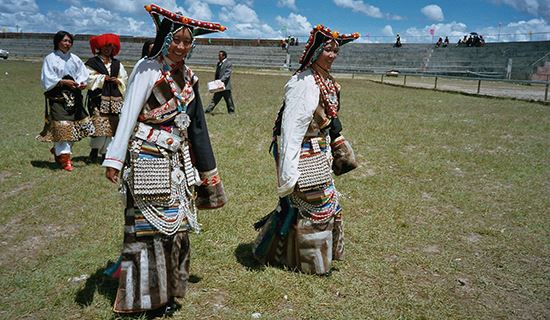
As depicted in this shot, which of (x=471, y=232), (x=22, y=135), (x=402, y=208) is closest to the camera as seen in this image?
(x=471, y=232)

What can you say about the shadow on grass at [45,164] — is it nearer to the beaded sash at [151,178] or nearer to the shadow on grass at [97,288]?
the shadow on grass at [97,288]

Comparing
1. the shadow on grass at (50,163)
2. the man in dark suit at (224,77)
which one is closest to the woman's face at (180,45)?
the shadow on grass at (50,163)

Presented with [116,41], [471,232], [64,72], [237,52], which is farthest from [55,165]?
[237,52]

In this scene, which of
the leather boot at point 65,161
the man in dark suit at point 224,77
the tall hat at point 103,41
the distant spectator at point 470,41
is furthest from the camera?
the distant spectator at point 470,41

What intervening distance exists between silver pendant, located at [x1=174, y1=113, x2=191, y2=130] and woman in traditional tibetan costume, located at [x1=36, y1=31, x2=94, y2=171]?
4.81 metres

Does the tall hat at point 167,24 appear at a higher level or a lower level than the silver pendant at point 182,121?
higher

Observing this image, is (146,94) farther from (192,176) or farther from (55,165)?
(55,165)

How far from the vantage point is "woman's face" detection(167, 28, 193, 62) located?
3.37 m

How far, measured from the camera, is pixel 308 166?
4094mm

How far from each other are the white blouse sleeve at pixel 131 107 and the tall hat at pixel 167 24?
0.15m

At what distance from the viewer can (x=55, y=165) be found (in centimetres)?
823

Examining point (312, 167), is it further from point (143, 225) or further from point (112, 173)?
point (112, 173)

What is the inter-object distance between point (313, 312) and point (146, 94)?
2200mm

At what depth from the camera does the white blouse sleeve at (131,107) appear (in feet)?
10.8
